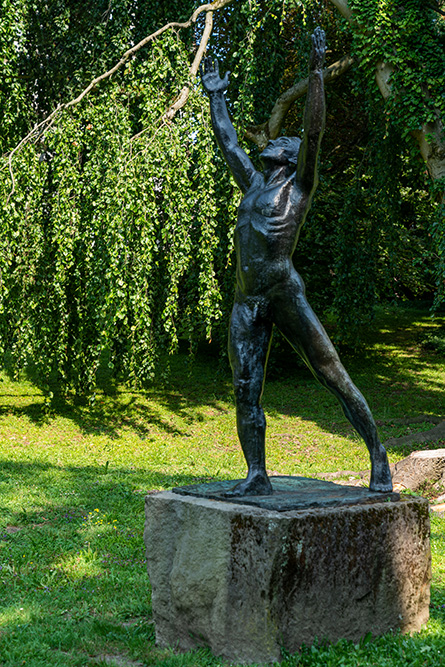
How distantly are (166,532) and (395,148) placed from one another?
9.51m

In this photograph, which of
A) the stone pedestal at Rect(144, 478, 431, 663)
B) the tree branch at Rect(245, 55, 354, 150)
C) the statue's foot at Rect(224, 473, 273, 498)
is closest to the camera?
the stone pedestal at Rect(144, 478, 431, 663)

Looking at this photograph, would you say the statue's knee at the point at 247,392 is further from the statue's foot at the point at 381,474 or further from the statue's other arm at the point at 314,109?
the statue's other arm at the point at 314,109

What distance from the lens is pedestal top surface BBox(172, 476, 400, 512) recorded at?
3352mm

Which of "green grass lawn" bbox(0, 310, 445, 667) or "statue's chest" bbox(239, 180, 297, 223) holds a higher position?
"statue's chest" bbox(239, 180, 297, 223)

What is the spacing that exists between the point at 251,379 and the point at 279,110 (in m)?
9.14

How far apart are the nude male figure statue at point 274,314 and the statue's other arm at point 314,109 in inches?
0.5

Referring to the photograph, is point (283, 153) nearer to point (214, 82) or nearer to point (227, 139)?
point (227, 139)

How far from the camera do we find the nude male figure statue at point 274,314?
145 inches

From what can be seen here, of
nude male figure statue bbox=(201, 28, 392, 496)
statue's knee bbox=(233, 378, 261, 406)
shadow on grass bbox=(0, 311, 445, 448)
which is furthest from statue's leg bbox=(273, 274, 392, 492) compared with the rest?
shadow on grass bbox=(0, 311, 445, 448)

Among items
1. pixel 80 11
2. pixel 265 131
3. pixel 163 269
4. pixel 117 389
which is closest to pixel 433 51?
pixel 265 131

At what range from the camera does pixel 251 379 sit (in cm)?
375

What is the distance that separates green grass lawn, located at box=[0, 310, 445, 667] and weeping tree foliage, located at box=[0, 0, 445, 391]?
1.25 metres

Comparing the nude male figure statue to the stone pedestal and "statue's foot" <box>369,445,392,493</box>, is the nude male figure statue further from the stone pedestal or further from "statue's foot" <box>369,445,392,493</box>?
the stone pedestal

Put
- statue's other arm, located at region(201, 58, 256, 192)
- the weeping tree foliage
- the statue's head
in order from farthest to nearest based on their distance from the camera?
the weeping tree foliage, statue's other arm, located at region(201, 58, 256, 192), the statue's head
